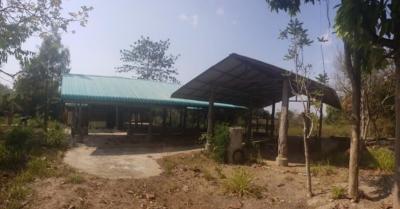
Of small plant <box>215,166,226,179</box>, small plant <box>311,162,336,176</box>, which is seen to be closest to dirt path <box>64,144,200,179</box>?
small plant <box>215,166,226,179</box>

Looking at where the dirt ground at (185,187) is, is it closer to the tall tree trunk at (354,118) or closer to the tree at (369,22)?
the tall tree trunk at (354,118)

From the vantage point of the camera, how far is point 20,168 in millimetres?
10375

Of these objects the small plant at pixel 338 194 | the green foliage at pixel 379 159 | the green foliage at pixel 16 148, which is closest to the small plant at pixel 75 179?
the green foliage at pixel 16 148

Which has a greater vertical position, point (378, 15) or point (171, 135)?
point (378, 15)

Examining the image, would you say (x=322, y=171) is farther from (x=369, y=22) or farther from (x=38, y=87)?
(x=38, y=87)

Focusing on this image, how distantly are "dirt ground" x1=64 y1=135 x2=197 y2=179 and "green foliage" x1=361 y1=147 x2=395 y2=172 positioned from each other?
786 centimetres

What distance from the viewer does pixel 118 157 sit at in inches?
553

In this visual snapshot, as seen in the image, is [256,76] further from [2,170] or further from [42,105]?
[42,105]

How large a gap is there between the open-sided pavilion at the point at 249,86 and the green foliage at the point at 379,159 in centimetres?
276

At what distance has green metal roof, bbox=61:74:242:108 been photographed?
16.9m

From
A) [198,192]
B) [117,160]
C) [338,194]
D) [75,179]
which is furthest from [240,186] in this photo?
[117,160]

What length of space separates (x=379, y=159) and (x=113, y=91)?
1354cm

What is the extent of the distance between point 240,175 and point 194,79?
6.60m

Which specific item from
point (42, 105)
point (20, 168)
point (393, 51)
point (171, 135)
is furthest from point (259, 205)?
point (42, 105)
